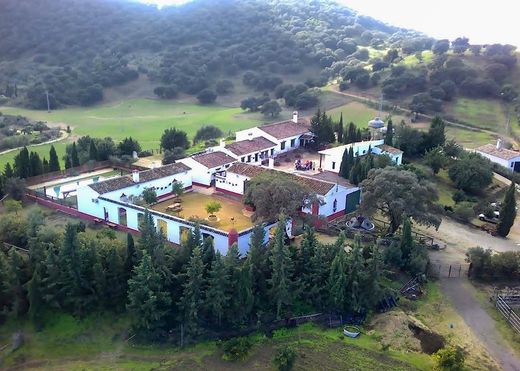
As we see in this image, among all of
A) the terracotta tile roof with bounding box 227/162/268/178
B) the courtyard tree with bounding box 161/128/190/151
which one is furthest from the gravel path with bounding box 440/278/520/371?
the courtyard tree with bounding box 161/128/190/151

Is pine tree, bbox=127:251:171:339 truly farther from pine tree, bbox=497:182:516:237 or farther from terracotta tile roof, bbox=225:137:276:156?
pine tree, bbox=497:182:516:237

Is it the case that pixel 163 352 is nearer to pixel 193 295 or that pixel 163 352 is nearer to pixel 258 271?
pixel 193 295

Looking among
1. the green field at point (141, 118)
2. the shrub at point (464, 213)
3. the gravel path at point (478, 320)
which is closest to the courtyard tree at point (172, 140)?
the green field at point (141, 118)

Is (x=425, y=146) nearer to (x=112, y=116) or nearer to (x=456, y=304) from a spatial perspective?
(x=456, y=304)

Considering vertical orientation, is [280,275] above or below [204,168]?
above

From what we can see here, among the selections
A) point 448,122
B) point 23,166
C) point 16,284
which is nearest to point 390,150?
point 448,122

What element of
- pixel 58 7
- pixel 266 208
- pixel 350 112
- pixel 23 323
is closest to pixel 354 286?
pixel 266 208
